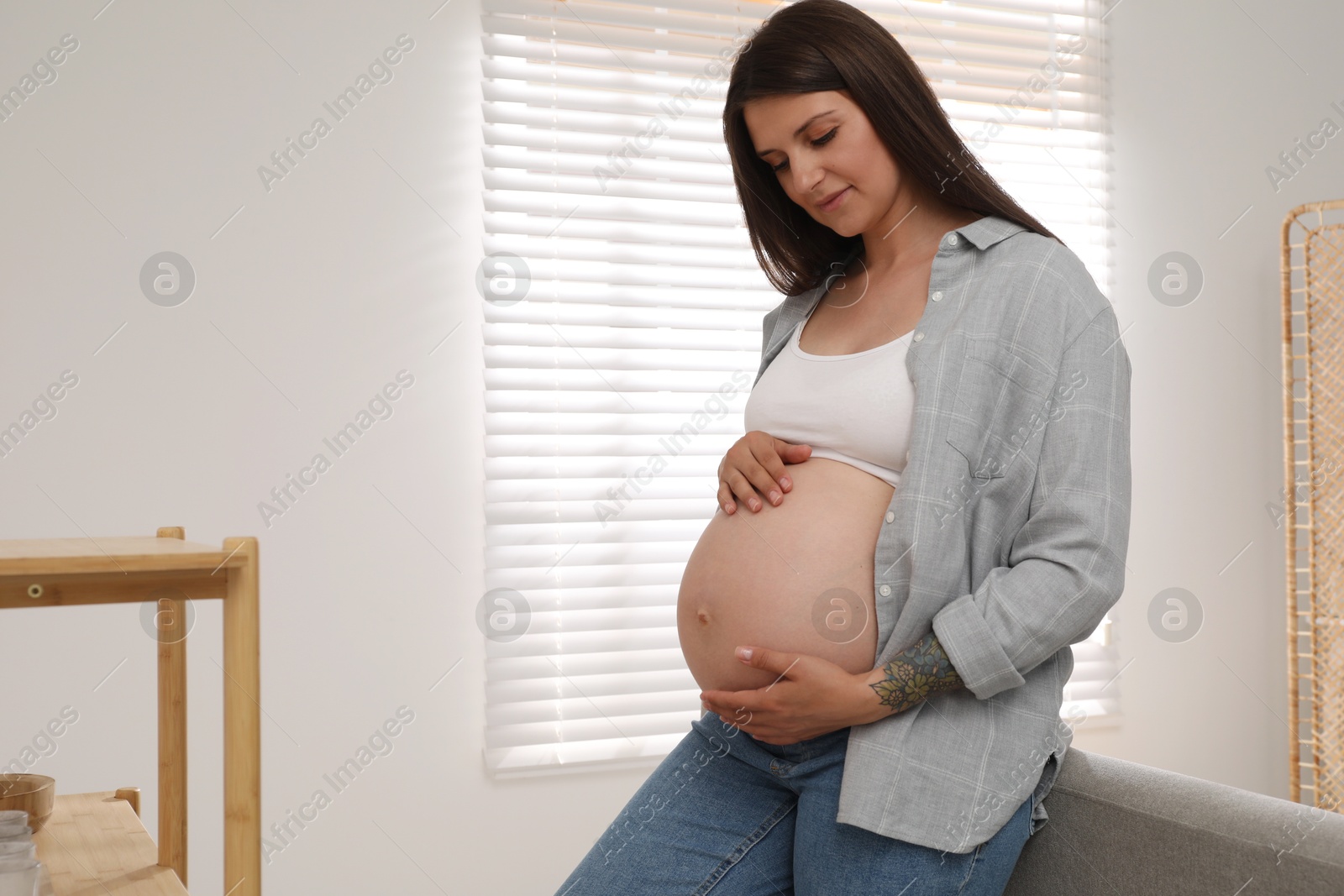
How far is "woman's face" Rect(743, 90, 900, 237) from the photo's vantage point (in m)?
1.04

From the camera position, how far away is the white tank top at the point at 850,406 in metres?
0.98

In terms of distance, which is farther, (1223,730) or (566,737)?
(1223,730)

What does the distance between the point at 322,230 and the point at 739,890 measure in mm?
1468

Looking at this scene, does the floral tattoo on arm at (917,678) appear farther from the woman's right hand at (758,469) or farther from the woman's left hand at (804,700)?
the woman's right hand at (758,469)

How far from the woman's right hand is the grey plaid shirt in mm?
147

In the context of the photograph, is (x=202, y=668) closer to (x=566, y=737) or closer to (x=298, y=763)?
(x=298, y=763)

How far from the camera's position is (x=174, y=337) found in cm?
186

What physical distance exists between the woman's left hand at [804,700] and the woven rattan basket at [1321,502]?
1854mm

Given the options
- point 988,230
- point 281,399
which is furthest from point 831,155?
point 281,399

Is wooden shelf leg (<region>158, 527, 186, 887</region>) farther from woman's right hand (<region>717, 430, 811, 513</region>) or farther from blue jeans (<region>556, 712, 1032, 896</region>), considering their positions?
woman's right hand (<region>717, 430, 811, 513</region>)

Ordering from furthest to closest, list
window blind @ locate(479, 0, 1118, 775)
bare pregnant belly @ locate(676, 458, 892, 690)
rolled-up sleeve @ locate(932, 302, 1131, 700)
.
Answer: window blind @ locate(479, 0, 1118, 775)
bare pregnant belly @ locate(676, 458, 892, 690)
rolled-up sleeve @ locate(932, 302, 1131, 700)

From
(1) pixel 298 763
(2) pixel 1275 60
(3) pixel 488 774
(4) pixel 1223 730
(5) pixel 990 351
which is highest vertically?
(2) pixel 1275 60

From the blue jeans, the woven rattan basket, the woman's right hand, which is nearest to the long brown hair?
the woman's right hand

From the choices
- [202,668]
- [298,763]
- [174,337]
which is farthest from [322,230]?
[298,763]
